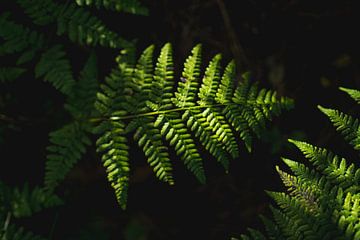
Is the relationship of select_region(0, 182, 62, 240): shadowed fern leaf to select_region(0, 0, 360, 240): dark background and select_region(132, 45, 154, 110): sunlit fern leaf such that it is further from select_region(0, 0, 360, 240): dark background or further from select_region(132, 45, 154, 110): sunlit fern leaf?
select_region(132, 45, 154, 110): sunlit fern leaf

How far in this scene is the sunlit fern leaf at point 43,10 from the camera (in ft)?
9.68

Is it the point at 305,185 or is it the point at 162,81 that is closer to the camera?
the point at 305,185

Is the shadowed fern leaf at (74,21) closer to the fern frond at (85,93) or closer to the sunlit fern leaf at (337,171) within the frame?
the fern frond at (85,93)

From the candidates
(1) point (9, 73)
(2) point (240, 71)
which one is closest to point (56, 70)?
(1) point (9, 73)

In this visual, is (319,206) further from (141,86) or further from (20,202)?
(20,202)

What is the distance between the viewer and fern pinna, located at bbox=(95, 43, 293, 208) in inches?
109

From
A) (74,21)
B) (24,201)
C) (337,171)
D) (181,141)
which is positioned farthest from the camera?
(24,201)

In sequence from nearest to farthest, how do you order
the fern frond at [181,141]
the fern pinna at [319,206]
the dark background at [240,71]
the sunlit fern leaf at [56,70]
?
the fern pinna at [319,206]
the fern frond at [181,141]
the sunlit fern leaf at [56,70]
the dark background at [240,71]

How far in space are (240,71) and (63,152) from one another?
1927 millimetres

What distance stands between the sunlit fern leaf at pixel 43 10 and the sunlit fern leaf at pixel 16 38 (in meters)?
0.12

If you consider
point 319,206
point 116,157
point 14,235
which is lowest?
point 14,235

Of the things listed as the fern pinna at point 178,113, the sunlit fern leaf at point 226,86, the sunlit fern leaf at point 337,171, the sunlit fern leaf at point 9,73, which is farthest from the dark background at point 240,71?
the sunlit fern leaf at point 337,171

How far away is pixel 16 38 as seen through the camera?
2977 mm

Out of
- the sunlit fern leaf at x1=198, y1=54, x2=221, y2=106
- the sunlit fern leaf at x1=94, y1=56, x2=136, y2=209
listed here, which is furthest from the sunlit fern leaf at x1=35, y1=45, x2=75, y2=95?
the sunlit fern leaf at x1=198, y1=54, x2=221, y2=106
